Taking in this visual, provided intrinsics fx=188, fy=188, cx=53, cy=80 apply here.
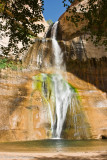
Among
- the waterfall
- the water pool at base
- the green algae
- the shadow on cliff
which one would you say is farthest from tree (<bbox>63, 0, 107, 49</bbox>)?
the waterfall

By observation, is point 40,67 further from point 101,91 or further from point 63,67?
point 101,91

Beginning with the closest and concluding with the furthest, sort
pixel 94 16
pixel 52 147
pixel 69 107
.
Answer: pixel 94 16 → pixel 52 147 → pixel 69 107

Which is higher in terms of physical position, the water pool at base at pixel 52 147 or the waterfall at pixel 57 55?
the waterfall at pixel 57 55

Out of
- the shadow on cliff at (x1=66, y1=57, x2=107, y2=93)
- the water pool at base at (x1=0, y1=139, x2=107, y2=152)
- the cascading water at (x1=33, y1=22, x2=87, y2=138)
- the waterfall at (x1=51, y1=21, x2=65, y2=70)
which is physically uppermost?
the waterfall at (x1=51, y1=21, x2=65, y2=70)

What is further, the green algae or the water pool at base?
the green algae

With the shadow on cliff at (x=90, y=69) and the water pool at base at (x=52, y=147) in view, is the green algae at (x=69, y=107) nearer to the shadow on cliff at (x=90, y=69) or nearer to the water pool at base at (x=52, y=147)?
the shadow on cliff at (x=90, y=69)

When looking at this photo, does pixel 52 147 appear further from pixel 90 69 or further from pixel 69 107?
pixel 90 69

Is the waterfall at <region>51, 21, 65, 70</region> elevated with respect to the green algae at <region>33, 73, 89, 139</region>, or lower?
elevated

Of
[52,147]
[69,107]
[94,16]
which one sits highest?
[94,16]

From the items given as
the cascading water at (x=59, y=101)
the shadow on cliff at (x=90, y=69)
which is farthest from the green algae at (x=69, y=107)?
the shadow on cliff at (x=90, y=69)

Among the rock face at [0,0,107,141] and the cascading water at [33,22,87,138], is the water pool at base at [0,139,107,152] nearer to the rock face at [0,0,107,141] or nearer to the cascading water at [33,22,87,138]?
the rock face at [0,0,107,141]

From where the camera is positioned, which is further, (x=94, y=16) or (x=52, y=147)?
(x=52, y=147)

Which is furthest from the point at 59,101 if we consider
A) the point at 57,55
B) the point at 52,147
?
the point at 52,147

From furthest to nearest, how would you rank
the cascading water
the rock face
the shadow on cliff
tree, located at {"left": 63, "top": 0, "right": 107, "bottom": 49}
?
the shadow on cliff, the cascading water, the rock face, tree, located at {"left": 63, "top": 0, "right": 107, "bottom": 49}
